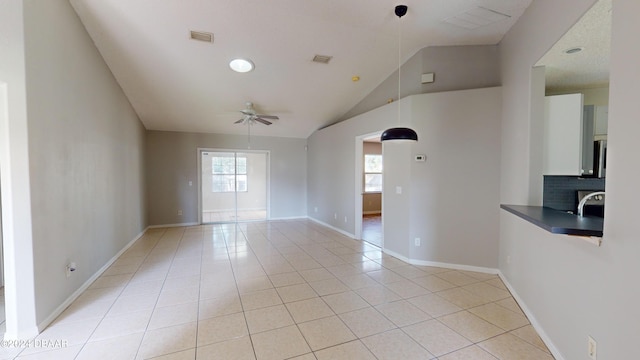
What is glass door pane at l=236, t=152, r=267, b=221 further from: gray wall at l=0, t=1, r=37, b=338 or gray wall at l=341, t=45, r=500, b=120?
gray wall at l=0, t=1, r=37, b=338

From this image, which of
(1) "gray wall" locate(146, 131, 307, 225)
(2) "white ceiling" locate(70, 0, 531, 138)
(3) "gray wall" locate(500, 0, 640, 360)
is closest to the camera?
(3) "gray wall" locate(500, 0, 640, 360)

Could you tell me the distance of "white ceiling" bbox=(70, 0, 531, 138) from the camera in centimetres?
312

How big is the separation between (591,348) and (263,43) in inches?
177

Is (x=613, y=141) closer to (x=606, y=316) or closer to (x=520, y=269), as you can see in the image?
(x=606, y=316)

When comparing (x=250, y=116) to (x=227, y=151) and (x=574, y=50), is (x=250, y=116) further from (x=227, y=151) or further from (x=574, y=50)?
(x=574, y=50)

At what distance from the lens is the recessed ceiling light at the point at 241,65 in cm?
421

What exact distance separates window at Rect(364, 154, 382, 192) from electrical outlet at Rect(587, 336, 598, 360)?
24.9 feet

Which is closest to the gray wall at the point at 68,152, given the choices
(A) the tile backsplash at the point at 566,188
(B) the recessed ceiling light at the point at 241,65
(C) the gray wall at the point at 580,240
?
(B) the recessed ceiling light at the point at 241,65

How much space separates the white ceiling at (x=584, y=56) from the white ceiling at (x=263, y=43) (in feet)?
2.60

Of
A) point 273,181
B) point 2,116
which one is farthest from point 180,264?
point 273,181

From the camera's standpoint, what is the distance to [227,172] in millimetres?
7734

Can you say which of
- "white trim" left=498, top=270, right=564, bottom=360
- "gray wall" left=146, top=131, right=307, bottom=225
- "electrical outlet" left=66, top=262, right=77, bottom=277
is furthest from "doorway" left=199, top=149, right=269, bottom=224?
"white trim" left=498, top=270, right=564, bottom=360

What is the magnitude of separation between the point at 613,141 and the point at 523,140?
1.54m

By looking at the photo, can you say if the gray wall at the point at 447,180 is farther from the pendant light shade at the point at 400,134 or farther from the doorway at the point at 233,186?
the doorway at the point at 233,186
